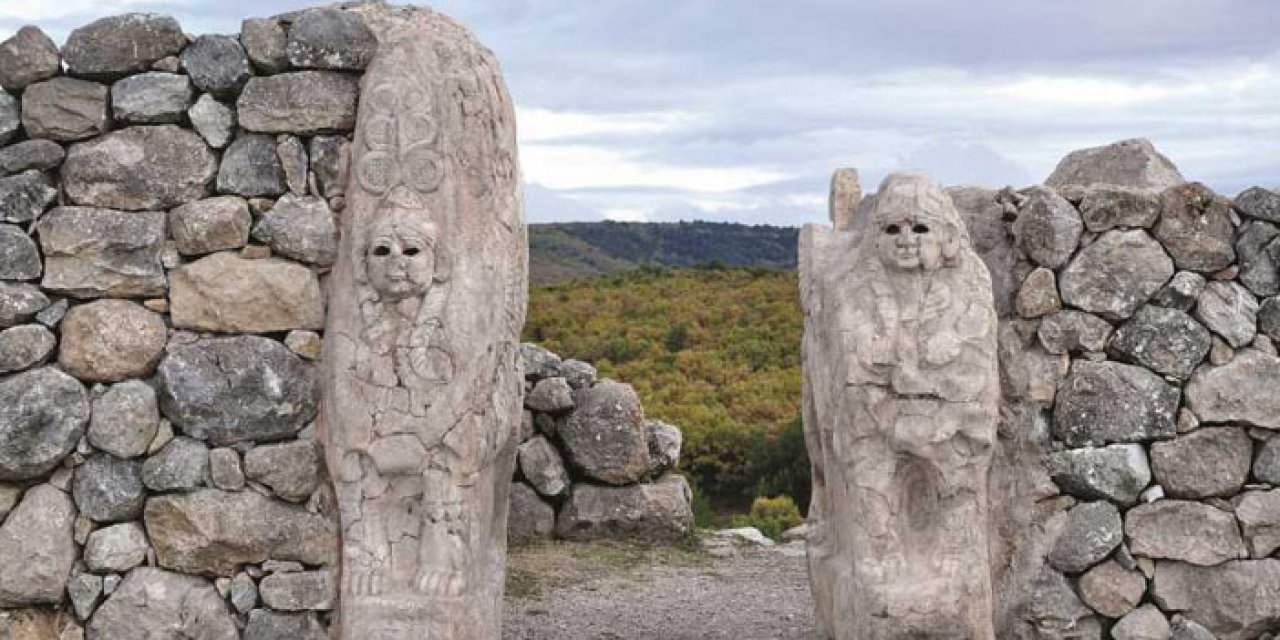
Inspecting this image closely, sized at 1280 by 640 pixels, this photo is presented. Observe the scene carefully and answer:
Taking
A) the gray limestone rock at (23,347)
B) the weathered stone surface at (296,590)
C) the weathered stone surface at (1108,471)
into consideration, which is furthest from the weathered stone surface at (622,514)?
the gray limestone rock at (23,347)

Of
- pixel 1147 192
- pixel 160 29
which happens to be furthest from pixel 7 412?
pixel 1147 192

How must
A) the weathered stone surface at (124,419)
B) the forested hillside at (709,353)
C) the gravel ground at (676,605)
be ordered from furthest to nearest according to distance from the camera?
1. the forested hillside at (709,353)
2. the gravel ground at (676,605)
3. the weathered stone surface at (124,419)

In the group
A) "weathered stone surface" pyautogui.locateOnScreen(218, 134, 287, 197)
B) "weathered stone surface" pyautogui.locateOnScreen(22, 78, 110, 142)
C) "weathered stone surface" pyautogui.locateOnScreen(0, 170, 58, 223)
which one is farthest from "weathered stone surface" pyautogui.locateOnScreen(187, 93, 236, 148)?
"weathered stone surface" pyautogui.locateOnScreen(0, 170, 58, 223)

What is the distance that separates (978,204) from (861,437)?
1211 millimetres

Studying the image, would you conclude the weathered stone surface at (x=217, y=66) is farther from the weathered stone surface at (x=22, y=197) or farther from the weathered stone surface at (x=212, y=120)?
the weathered stone surface at (x=22, y=197)

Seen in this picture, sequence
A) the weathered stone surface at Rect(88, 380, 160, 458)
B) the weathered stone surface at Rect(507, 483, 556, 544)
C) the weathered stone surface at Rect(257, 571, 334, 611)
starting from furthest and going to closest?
1. the weathered stone surface at Rect(507, 483, 556, 544)
2. the weathered stone surface at Rect(257, 571, 334, 611)
3. the weathered stone surface at Rect(88, 380, 160, 458)

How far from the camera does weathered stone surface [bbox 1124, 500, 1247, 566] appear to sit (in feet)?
18.2

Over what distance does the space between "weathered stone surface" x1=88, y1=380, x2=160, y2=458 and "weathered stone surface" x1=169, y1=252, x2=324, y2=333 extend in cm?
29

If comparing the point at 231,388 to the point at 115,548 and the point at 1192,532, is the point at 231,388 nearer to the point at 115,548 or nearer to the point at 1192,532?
the point at 115,548

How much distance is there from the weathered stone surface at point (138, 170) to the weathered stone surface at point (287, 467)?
0.97 metres

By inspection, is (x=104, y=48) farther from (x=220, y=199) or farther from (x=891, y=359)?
(x=891, y=359)

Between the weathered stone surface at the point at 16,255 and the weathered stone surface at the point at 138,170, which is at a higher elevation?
the weathered stone surface at the point at 138,170

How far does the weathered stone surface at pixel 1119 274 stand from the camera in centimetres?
556

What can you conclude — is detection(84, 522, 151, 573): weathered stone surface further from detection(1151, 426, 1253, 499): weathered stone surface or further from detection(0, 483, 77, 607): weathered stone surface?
detection(1151, 426, 1253, 499): weathered stone surface
